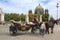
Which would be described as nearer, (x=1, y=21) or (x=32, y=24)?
(x=32, y=24)

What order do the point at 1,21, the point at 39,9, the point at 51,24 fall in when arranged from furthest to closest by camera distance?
the point at 39,9 → the point at 1,21 → the point at 51,24

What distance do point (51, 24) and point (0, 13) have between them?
46.0 meters

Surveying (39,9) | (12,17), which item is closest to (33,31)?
(12,17)

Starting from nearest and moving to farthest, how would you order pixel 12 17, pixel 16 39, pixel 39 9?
pixel 16 39, pixel 12 17, pixel 39 9

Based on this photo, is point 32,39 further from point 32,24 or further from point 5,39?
point 32,24

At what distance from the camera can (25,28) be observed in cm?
2306

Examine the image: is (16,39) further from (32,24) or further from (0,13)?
(0,13)

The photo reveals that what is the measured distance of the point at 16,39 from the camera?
724 inches

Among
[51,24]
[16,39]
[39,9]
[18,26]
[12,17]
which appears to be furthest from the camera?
[39,9]

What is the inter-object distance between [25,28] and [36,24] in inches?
70.5

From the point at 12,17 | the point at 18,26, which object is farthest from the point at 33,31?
the point at 12,17

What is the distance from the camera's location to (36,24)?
958 inches

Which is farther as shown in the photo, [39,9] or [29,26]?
[39,9]

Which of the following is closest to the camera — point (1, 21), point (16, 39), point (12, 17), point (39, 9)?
point (16, 39)
